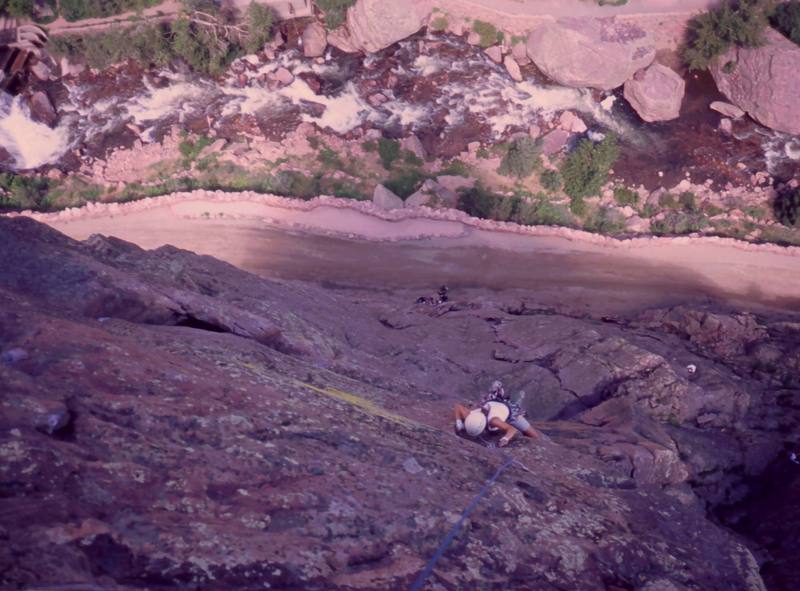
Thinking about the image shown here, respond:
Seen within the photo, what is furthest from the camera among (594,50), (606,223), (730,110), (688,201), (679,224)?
(730,110)

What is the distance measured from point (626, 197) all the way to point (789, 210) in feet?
17.4

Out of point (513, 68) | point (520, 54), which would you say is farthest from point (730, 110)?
point (513, 68)

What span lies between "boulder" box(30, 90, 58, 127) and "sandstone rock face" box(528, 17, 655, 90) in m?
19.5

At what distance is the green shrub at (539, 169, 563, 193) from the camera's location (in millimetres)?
22719

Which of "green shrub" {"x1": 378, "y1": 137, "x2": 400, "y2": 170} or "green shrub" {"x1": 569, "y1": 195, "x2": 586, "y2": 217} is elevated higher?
"green shrub" {"x1": 378, "y1": 137, "x2": 400, "y2": 170}

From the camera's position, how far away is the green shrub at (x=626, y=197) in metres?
22.6

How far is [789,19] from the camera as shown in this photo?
76.9ft

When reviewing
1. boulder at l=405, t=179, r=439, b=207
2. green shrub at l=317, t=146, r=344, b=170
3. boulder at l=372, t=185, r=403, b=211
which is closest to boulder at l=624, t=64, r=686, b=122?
boulder at l=405, t=179, r=439, b=207

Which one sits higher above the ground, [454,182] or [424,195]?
[454,182]

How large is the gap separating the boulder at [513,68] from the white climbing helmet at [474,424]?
741 inches

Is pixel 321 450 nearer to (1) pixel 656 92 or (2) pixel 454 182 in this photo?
(2) pixel 454 182

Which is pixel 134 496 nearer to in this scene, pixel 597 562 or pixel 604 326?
pixel 597 562

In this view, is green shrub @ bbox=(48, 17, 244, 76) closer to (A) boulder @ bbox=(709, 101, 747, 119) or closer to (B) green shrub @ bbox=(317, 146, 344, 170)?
(B) green shrub @ bbox=(317, 146, 344, 170)

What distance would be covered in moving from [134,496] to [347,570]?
2446 mm
